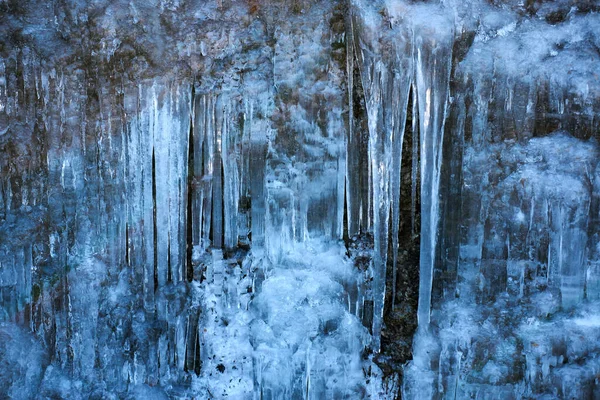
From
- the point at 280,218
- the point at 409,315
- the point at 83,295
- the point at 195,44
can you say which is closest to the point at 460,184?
the point at 409,315

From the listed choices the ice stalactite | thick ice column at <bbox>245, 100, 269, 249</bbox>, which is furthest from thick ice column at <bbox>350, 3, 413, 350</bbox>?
thick ice column at <bbox>245, 100, 269, 249</bbox>

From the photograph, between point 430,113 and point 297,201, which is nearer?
point 430,113

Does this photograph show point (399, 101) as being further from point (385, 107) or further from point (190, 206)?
point (190, 206)

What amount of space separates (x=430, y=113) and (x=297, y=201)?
32.5 inches

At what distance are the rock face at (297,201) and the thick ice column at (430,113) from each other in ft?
0.04

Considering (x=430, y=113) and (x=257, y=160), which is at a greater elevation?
(x=430, y=113)

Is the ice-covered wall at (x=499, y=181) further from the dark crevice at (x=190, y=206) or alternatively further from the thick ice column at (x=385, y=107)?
the dark crevice at (x=190, y=206)

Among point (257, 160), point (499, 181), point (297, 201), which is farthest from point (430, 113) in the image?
point (257, 160)

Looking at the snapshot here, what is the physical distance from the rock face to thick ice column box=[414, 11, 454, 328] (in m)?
0.01

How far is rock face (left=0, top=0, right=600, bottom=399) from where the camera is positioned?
2830 millimetres

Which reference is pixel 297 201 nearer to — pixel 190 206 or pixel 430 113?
pixel 190 206

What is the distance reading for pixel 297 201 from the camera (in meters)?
3.01

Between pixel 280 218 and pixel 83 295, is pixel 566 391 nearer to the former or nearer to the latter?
pixel 280 218

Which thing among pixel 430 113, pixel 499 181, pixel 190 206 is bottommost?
pixel 190 206
